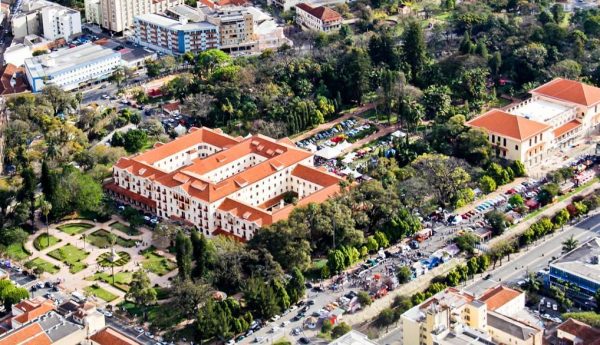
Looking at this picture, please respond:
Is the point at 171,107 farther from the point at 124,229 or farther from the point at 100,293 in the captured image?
the point at 100,293

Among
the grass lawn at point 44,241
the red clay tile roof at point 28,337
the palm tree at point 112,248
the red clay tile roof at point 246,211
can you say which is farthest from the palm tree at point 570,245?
the grass lawn at point 44,241

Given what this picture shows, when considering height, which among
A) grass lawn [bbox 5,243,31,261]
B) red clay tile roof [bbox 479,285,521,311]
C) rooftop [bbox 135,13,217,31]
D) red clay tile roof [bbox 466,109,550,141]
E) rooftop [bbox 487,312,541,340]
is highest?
red clay tile roof [bbox 466,109,550,141]

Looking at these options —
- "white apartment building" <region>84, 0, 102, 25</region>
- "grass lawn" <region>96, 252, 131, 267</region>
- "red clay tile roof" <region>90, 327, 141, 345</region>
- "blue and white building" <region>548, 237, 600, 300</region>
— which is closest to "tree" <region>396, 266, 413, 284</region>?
"blue and white building" <region>548, 237, 600, 300</region>

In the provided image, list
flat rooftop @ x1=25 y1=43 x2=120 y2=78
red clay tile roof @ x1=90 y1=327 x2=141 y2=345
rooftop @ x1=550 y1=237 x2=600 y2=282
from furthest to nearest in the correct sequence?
1. flat rooftop @ x1=25 y1=43 x2=120 y2=78
2. rooftop @ x1=550 y1=237 x2=600 y2=282
3. red clay tile roof @ x1=90 y1=327 x2=141 y2=345

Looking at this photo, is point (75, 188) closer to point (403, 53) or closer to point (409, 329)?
point (409, 329)

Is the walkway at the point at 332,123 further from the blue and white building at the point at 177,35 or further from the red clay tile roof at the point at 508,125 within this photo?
the blue and white building at the point at 177,35

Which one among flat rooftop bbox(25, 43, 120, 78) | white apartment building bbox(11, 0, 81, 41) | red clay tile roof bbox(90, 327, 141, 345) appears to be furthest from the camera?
white apartment building bbox(11, 0, 81, 41)

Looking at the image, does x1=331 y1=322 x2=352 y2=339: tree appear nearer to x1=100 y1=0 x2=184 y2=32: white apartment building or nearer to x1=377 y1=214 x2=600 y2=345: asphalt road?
x1=377 y1=214 x2=600 y2=345: asphalt road
